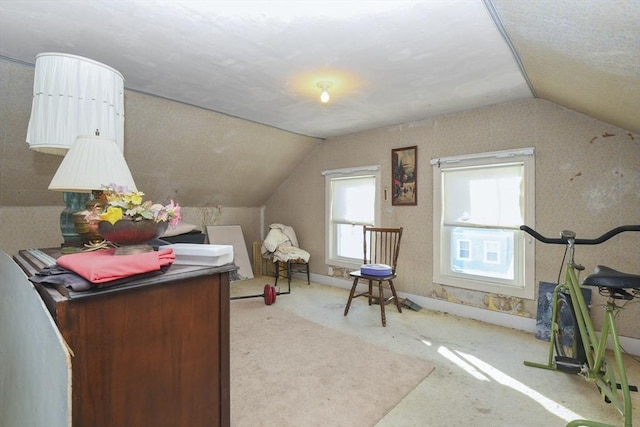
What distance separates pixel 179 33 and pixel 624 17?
2140 mm

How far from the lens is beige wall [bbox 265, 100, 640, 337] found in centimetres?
242

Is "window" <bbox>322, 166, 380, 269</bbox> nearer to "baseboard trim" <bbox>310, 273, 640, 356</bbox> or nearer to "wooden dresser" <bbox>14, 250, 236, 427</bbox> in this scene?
"baseboard trim" <bbox>310, 273, 640, 356</bbox>

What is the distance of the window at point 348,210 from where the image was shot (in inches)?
160

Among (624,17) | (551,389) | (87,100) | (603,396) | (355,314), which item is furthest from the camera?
(355,314)

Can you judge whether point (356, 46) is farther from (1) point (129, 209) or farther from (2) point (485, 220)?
(2) point (485, 220)

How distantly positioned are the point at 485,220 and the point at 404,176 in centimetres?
103

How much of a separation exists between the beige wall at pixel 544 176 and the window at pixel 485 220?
3.4 inches

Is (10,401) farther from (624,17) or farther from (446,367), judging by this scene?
(624,17)

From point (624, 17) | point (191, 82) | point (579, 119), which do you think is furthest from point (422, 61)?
point (191, 82)

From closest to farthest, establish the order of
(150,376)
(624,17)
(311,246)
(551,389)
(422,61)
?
(150,376), (624,17), (551,389), (422,61), (311,246)

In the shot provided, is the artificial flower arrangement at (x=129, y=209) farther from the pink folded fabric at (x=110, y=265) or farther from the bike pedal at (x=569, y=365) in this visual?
the bike pedal at (x=569, y=365)

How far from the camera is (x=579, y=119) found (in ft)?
8.46

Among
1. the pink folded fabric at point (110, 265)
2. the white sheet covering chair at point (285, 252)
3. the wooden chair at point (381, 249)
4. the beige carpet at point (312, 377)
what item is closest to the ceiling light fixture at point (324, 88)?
the wooden chair at point (381, 249)

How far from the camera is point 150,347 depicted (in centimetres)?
91
